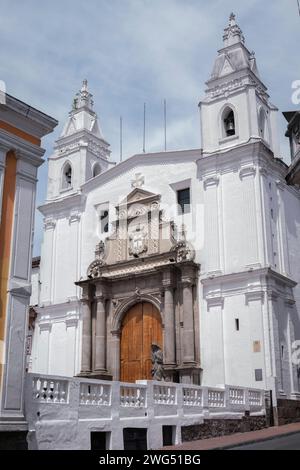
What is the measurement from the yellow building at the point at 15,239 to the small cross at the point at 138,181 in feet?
43.8

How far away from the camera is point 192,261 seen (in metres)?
24.0

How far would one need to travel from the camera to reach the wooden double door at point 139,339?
24500 millimetres

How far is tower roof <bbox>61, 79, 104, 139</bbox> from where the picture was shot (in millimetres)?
31297

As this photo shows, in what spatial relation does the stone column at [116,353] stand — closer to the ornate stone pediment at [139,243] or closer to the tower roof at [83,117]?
the ornate stone pediment at [139,243]

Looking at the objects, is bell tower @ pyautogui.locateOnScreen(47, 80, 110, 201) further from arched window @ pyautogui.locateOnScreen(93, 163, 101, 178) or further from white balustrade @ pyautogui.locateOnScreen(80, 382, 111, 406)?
white balustrade @ pyautogui.locateOnScreen(80, 382, 111, 406)

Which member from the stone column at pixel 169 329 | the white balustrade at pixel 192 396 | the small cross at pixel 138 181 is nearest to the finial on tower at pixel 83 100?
the small cross at pixel 138 181

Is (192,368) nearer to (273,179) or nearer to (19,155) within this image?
(273,179)

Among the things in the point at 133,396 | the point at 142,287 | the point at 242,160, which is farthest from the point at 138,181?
the point at 133,396

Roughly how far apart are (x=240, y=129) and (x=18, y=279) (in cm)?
1515

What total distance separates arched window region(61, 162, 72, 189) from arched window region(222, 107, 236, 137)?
9.33m

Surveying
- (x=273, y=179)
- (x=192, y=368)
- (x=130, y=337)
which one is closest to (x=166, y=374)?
(x=192, y=368)

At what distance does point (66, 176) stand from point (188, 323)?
1204cm

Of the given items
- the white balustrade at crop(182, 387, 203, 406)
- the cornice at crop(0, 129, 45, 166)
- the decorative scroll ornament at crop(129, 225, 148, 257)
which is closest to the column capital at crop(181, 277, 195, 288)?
the decorative scroll ornament at crop(129, 225, 148, 257)

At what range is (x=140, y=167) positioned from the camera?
1086 inches
